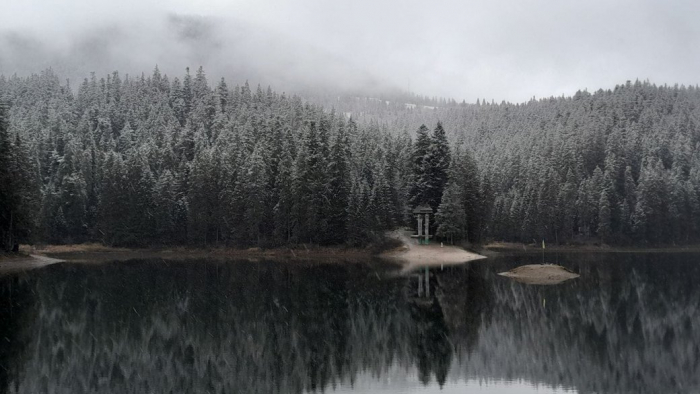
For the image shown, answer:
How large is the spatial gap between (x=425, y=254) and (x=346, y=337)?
57.7 metres

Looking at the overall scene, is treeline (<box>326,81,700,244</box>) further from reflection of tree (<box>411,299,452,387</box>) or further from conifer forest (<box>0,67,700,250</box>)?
reflection of tree (<box>411,299,452,387</box>)

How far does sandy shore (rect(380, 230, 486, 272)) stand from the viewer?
84.6m

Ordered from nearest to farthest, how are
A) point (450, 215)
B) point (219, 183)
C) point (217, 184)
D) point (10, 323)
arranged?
point (10, 323) → point (450, 215) → point (219, 183) → point (217, 184)

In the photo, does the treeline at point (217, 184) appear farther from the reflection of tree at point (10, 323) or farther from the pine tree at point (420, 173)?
the reflection of tree at point (10, 323)

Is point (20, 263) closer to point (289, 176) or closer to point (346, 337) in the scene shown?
point (289, 176)

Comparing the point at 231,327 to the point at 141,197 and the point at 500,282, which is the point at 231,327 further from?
the point at 141,197

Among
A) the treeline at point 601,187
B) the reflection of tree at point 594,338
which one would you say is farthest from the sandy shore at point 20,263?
the treeline at point 601,187

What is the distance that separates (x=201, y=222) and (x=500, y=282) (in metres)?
60.9

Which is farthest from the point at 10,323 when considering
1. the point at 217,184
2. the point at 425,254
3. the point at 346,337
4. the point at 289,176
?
the point at 217,184

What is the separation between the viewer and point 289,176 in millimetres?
96688

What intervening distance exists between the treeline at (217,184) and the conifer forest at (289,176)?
0.30 meters

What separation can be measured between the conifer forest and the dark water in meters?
37.0

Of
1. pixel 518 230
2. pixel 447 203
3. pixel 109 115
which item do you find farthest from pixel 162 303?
pixel 109 115

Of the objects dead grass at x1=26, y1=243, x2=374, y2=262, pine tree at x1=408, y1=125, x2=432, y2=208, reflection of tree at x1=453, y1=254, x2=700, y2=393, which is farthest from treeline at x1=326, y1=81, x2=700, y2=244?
reflection of tree at x1=453, y1=254, x2=700, y2=393
